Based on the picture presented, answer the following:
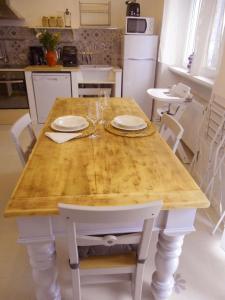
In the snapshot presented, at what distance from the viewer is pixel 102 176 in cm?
110

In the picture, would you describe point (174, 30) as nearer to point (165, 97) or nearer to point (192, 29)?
point (192, 29)

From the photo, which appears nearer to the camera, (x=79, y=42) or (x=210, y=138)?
(x=210, y=138)

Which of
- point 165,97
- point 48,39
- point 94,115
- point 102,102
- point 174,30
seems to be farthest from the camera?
point 48,39

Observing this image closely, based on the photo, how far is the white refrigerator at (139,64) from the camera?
139 inches

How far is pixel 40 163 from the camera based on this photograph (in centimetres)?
120

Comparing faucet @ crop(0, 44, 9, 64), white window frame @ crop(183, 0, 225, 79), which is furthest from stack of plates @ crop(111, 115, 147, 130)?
faucet @ crop(0, 44, 9, 64)

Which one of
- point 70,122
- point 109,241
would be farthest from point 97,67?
point 109,241

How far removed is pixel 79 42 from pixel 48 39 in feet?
1.94

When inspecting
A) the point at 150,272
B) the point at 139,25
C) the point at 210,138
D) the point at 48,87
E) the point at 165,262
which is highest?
the point at 139,25

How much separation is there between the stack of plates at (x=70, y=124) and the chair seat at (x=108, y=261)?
0.80m

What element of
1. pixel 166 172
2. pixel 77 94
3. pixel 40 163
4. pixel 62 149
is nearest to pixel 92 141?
pixel 62 149

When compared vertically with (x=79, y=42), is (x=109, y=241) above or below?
below

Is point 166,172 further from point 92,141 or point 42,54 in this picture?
point 42,54

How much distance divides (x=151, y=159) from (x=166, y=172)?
142 millimetres
